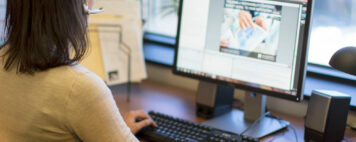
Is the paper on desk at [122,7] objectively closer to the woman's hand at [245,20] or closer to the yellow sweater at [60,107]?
the woman's hand at [245,20]

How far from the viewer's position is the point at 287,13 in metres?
1.27

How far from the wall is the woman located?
80cm

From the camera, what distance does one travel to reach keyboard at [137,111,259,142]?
1.25m

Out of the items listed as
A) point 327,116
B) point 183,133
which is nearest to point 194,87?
point 183,133

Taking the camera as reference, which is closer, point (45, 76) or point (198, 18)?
point (45, 76)

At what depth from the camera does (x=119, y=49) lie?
67.6 inches

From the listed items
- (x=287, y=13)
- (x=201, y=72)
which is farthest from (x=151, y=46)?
(x=287, y=13)

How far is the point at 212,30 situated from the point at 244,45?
0.13 m

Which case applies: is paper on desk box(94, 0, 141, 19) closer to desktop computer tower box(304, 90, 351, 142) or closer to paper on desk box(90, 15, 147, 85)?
paper on desk box(90, 15, 147, 85)

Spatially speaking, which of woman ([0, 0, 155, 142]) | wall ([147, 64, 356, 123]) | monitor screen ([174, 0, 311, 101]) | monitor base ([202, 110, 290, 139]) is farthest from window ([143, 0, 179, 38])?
woman ([0, 0, 155, 142])

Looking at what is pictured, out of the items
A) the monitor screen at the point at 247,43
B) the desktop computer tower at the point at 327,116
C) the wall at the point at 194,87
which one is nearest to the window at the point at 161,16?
the wall at the point at 194,87

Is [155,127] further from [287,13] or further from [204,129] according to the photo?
[287,13]

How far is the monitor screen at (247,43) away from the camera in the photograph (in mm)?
1274

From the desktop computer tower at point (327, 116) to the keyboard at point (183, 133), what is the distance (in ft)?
0.64
